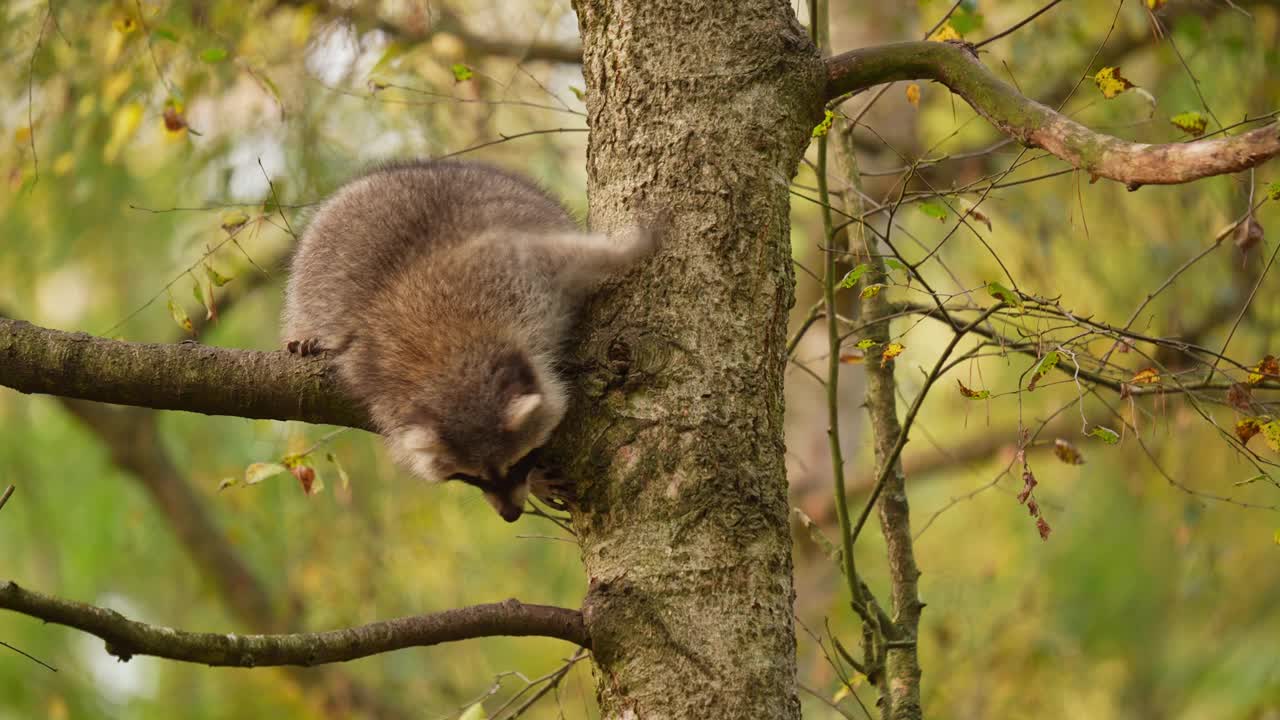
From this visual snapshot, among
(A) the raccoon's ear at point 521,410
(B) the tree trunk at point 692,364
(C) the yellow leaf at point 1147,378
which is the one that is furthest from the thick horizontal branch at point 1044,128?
(A) the raccoon's ear at point 521,410

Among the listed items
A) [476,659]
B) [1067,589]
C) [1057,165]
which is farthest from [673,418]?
[1067,589]

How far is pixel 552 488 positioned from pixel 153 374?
3.72ft

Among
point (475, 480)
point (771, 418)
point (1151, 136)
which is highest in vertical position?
point (1151, 136)

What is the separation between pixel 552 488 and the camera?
3.52 meters

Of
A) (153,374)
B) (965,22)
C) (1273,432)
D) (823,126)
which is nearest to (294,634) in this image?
(153,374)

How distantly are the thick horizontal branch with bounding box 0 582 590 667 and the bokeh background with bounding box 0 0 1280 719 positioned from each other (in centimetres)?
241

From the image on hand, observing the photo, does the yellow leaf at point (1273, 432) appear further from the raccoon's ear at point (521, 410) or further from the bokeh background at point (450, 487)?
the bokeh background at point (450, 487)

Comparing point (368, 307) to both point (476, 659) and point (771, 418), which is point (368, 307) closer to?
point (771, 418)

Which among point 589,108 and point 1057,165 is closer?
point 589,108

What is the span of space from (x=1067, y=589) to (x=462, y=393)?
9588 millimetres

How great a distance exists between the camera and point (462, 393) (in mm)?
4066

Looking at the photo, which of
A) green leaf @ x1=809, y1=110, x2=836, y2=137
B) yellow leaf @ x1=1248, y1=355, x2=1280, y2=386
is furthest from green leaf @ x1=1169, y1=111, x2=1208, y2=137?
green leaf @ x1=809, y1=110, x2=836, y2=137

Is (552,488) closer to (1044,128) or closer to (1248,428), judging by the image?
(1044,128)

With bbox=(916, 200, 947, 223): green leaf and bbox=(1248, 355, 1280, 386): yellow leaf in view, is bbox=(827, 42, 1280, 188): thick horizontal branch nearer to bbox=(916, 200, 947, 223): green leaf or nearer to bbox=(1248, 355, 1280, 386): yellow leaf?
bbox=(916, 200, 947, 223): green leaf
